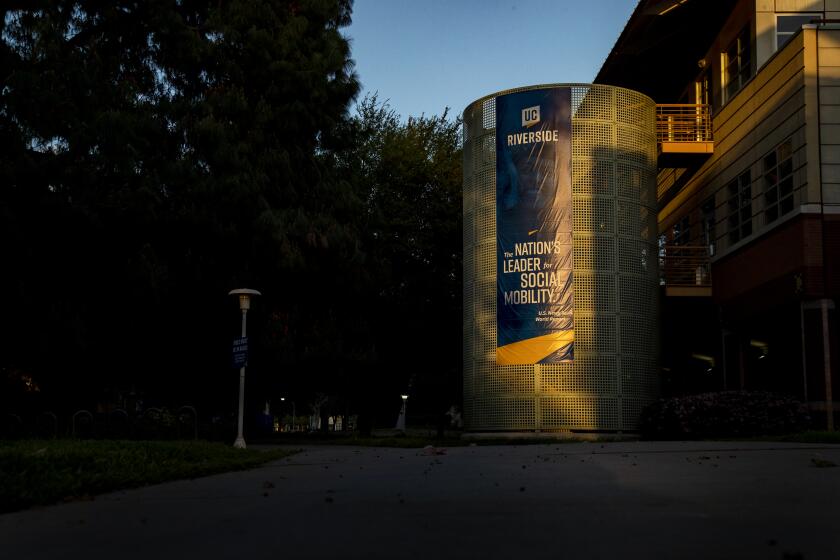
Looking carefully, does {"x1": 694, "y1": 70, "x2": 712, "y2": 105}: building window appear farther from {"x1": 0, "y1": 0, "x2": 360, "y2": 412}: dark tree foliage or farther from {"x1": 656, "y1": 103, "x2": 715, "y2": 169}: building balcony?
{"x1": 0, "y1": 0, "x2": 360, "y2": 412}: dark tree foliage

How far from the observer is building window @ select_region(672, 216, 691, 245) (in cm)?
3609

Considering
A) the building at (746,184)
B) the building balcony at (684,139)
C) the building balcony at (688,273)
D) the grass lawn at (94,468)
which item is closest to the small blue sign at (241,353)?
the grass lawn at (94,468)

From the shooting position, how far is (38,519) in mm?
8523

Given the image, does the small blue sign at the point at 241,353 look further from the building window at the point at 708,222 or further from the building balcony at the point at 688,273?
the building window at the point at 708,222

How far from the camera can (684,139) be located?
33844 millimetres

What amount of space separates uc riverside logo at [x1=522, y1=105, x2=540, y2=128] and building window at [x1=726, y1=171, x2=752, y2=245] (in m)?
5.79

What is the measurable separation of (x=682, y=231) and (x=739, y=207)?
20.7ft

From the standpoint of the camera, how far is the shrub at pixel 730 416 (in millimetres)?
25375

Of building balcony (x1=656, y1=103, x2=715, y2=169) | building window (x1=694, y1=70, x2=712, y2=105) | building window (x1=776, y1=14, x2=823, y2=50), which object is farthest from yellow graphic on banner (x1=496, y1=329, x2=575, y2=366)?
building window (x1=694, y1=70, x2=712, y2=105)

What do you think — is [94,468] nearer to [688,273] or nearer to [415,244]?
[688,273]

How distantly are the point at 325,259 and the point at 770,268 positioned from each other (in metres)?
11.0

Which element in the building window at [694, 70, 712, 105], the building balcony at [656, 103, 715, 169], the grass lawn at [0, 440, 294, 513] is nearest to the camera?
the grass lawn at [0, 440, 294, 513]

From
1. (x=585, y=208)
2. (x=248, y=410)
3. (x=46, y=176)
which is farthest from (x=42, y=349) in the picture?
(x=585, y=208)

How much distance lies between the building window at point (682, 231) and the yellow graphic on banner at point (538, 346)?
29.2 ft
